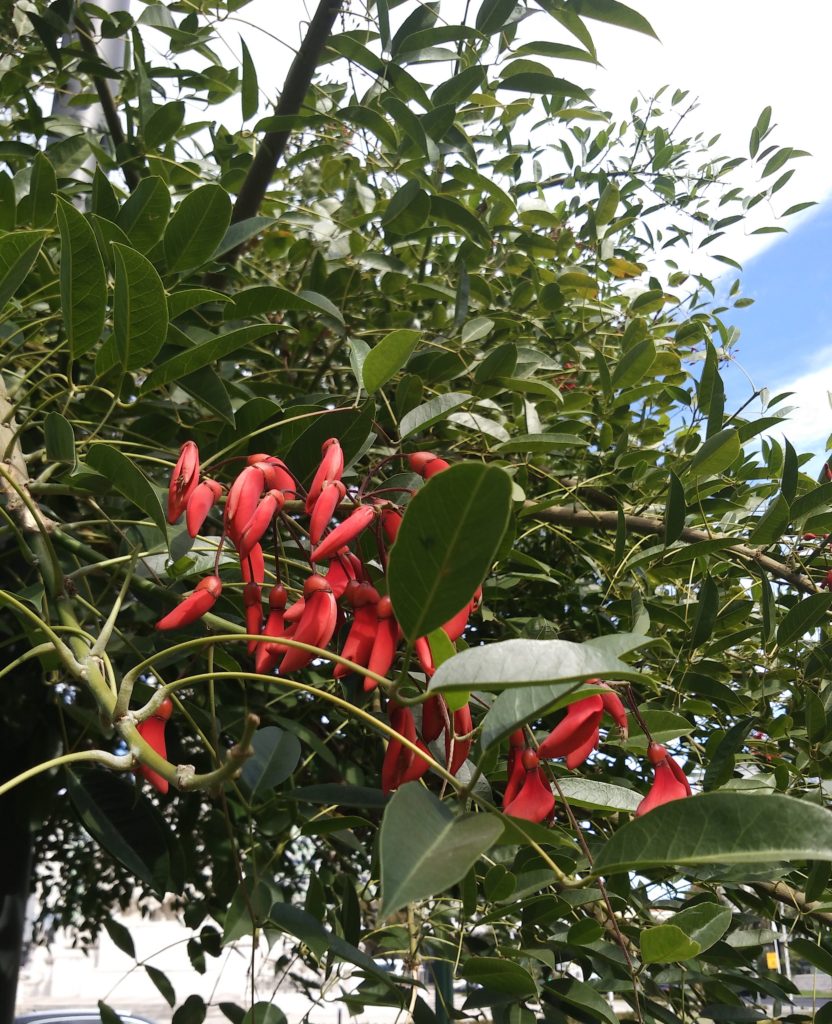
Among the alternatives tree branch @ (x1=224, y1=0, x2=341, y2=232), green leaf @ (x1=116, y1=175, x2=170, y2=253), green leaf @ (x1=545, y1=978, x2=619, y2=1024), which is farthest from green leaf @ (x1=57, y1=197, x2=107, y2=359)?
green leaf @ (x1=545, y1=978, x2=619, y2=1024)

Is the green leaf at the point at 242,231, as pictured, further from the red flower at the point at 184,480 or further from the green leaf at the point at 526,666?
the green leaf at the point at 526,666

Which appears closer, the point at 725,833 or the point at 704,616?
the point at 725,833

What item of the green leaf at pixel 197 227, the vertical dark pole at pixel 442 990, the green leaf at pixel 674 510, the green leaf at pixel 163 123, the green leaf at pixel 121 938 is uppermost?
the green leaf at pixel 163 123

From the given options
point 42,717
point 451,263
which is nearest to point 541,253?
point 451,263

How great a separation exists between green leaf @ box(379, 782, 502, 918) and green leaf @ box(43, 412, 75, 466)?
1.16 ft

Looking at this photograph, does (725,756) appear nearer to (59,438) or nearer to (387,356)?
(387,356)

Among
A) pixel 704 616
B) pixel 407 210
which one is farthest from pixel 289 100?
pixel 704 616

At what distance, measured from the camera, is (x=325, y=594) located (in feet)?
1.49

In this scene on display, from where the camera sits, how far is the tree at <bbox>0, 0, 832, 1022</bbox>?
385 mm

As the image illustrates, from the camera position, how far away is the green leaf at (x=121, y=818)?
2.28 feet

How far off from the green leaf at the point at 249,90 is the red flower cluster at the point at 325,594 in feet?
2.09

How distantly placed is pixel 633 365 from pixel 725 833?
72 cm

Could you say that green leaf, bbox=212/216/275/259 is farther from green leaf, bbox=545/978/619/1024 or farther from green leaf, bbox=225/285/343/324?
green leaf, bbox=545/978/619/1024

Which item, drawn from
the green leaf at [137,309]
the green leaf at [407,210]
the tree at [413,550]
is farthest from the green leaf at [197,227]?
the green leaf at [407,210]
